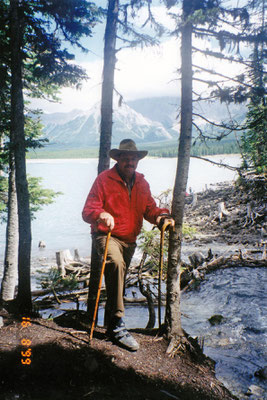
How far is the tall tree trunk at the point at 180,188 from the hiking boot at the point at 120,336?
0.79m

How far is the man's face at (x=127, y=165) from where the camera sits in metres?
4.32

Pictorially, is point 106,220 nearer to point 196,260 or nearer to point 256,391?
point 256,391

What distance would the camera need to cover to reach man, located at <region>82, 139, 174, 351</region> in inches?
152

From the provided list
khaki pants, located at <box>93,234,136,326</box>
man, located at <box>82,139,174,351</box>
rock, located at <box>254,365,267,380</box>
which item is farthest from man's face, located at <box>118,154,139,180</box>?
rock, located at <box>254,365,267,380</box>

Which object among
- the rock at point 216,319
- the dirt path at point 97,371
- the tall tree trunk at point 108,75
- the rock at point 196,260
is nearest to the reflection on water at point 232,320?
the rock at point 216,319

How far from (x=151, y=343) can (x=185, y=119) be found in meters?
3.73

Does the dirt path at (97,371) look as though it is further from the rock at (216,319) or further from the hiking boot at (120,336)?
the rock at (216,319)

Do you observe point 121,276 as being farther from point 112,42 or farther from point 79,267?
point 79,267

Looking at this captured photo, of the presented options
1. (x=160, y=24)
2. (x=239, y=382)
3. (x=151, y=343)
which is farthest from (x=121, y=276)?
(x=160, y=24)

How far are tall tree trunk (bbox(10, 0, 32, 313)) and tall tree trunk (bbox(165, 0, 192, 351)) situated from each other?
3615 mm

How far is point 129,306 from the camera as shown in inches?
375

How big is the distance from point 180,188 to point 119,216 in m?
1.21

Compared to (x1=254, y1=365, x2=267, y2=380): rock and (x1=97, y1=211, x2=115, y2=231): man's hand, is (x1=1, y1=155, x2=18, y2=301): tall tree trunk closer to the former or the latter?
(x1=97, y1=211, x2=115, y2=231): man's hand

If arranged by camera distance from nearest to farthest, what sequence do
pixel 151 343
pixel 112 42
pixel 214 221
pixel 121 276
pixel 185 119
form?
pixel 121 276 → pixel 151 343 → pixel 185 119 → pixel 112 42 → pixel 214 221
